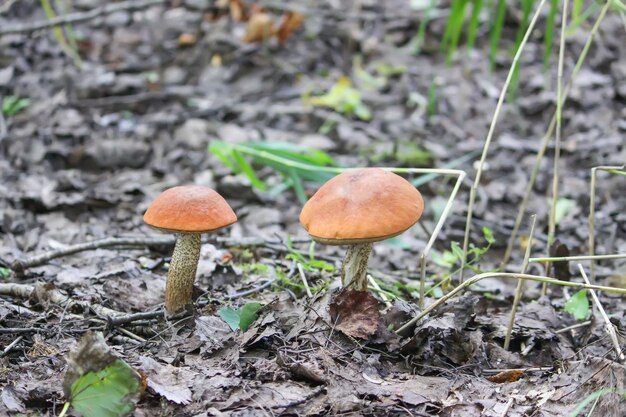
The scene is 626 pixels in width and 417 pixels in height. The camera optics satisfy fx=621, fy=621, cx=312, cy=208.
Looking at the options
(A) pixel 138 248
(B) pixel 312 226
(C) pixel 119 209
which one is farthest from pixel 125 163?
(B) pixel 312 226

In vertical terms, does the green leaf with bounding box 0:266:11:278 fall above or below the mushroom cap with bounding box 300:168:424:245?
below

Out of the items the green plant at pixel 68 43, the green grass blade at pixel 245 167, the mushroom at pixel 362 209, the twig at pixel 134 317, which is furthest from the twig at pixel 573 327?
the green plant at pixel 68 43

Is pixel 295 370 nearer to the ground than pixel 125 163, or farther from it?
farther from it

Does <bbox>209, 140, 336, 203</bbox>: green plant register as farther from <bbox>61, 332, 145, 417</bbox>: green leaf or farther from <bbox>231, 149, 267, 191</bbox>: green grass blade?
<bbox>61, 332, 145, 417</bbox>: green leaf

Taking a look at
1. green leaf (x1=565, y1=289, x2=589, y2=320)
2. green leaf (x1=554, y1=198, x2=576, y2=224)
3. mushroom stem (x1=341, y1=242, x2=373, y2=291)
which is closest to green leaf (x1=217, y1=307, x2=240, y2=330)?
mushroom stem (x1=341, y1=242, x2=373, y2=291)

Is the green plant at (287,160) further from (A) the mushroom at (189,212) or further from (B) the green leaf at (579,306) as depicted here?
(B) the green leaf at (579,306)

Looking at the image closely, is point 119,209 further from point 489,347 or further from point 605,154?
point 605,154
